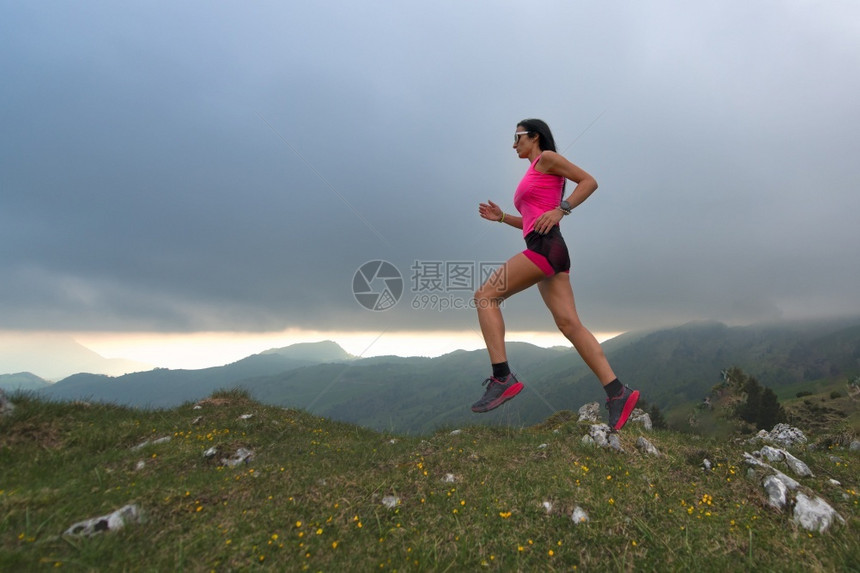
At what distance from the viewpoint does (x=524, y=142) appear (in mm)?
6637

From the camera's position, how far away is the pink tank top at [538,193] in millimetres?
6168

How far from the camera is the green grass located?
3666 mm

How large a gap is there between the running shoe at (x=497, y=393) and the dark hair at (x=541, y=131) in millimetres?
3865

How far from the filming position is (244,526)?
4.02m

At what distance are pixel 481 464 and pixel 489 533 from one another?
171 centimetres

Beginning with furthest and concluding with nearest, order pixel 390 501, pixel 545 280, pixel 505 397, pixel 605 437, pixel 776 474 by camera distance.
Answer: pixel 605 437 → pixel 545 280 → pixel 505 397 → pixel 776 474 → pixel 390 501

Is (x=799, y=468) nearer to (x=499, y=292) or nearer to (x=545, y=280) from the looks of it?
(x=545, y=280)

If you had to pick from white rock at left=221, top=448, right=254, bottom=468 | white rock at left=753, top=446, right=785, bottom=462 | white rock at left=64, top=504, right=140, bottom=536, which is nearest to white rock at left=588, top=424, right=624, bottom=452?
white rock at left=753, top=446, right=785, bottom=462

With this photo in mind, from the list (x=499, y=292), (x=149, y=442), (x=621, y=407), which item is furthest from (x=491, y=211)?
(x=149, y=442)

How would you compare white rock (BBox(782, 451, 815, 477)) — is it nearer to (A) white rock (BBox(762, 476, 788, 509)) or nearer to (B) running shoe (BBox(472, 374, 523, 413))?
(A) white rock (BBox(762, 476, 788, 509))

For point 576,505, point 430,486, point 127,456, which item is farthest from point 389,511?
point 127,456

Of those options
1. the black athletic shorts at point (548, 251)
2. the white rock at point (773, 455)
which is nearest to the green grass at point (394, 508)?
the white rock at point (773, 455)

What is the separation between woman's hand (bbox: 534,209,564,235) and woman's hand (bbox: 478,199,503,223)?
1383 millimetres

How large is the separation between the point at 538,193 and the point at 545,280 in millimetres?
1379
